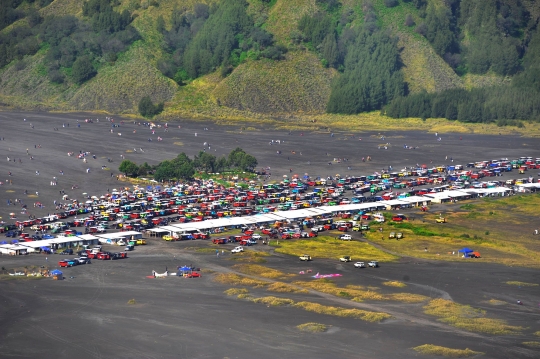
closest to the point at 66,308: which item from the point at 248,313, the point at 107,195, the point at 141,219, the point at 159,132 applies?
the point at 248,313

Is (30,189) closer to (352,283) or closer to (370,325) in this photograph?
(352,283)

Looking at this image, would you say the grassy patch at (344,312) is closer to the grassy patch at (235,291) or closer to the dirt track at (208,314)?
the dirt track at (208,314)

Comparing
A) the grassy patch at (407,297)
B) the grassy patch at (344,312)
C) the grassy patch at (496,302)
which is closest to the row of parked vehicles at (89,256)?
the grassy patch at (344,312)

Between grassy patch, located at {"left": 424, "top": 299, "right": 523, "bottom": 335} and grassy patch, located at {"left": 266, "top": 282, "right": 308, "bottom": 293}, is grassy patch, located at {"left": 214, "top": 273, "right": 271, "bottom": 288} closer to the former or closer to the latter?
grassy patch, located at {"left": 266, "top": 282, "right": 308, "bottom": 293}

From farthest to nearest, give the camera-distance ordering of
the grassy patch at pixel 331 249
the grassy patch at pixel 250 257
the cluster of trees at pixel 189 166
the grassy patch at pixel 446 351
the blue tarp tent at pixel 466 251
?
the cluster of trees at pixel 189 166, the blue tarp tent at pixel 466 251, the grassy patch at pixel 331 249, the grassy patch at pixel 250 257, the grassy patch at pixel 446 351

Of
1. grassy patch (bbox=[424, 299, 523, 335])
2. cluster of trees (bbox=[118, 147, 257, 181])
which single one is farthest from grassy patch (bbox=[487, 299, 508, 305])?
cluster of trees (bbox=[118, 147, 257, 181])
